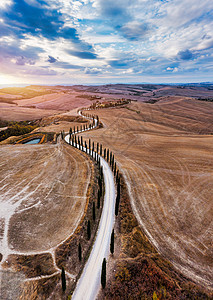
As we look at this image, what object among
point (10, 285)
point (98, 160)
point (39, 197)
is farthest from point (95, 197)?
point (10, 285)

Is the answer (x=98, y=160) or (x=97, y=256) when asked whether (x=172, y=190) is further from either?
(x=98, y=160)

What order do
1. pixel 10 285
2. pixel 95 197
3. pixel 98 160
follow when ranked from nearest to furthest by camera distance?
pixel 10 285 → pixel 95 197 → pixel 98 160

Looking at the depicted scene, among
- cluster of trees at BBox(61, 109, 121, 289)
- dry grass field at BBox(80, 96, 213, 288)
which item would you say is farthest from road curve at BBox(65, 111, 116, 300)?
dry grass field at BBox(80, 96, 213, 288)

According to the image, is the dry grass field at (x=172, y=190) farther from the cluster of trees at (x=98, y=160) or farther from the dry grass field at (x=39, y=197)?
the dry grass field at (x=39, y=197)

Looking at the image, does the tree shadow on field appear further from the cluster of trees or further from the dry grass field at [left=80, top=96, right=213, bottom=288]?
the dry grass field at [left=80, top=96, right=213, bottom=288]

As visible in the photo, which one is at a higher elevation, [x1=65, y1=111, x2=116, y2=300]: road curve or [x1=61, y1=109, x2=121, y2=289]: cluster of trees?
[x1=61, y1=109, x2=121, y2=289]: cluster of trees

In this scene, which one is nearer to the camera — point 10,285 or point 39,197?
point 10,285

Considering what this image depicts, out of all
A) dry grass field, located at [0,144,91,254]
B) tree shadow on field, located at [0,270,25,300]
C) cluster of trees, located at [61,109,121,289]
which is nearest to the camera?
tree shadow on field, located at [0,270,25,300]
